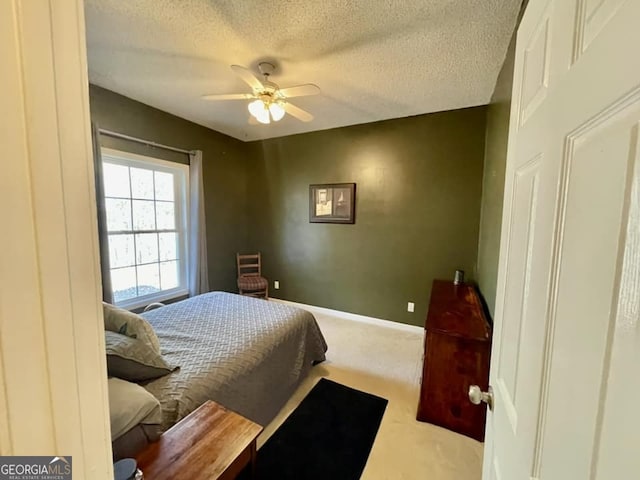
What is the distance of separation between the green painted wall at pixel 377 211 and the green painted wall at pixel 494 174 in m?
0.26

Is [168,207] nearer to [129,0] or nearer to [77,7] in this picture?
[129,0]

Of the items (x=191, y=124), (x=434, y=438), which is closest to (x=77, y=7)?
(x=434, y=438)

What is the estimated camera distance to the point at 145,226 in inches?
124

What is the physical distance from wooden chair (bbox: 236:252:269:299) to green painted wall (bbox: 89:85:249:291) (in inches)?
5.8

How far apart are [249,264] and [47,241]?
13.1 ft

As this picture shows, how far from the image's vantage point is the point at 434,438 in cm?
177

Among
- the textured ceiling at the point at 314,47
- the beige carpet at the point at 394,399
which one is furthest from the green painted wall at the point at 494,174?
the beige carpet at the point at 394,399

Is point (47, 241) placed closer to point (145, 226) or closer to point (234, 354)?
point (234, 354)

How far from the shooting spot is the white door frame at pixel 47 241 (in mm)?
328

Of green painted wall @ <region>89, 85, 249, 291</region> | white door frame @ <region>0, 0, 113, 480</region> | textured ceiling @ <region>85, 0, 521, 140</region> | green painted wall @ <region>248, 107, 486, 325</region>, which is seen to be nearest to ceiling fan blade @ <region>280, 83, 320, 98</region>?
textured ceiling @ <region>85, 0, 521, 140</region>

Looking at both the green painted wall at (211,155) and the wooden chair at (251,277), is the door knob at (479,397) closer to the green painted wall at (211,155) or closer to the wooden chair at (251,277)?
the wooden chair at (251,277)

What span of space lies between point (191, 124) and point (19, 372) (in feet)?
12.3

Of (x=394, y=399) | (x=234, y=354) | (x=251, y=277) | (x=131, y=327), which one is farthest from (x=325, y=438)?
(x=251, y=277)

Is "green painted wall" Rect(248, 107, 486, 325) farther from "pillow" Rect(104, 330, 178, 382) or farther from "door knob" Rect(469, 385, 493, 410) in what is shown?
"pillow" Rect(104, 330, 178, 382)
